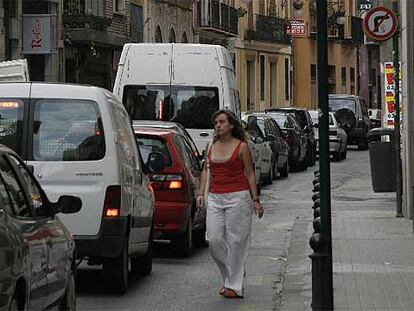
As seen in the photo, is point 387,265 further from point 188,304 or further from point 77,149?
point 77,149

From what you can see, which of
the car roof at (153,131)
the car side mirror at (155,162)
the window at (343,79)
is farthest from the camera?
the window at (343,79)

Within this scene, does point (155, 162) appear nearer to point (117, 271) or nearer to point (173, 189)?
point (173, 189)

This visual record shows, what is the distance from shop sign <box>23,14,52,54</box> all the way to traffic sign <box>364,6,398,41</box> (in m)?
14.7

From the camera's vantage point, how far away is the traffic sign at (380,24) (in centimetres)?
1919

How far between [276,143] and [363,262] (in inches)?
646

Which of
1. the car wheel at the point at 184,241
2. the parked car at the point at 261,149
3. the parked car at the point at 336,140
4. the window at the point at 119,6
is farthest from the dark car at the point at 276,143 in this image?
the car wheel at the point at 184,241

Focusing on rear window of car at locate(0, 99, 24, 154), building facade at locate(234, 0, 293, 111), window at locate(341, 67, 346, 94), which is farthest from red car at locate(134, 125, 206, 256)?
window at locate(341, 67, 346, 94)

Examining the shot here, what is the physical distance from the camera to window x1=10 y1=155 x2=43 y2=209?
341 inches

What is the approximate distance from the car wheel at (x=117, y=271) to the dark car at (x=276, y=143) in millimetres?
17404

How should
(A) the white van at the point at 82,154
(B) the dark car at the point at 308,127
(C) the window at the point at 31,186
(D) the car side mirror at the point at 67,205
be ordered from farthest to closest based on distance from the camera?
(B) the dark car at the point at 308,127
(A) the white van at the point at 82,154
(D) the car side mirror at the point at 67,205
(C) the window at the point at 31,186

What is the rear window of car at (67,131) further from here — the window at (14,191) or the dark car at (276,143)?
the dark car at (276,143)

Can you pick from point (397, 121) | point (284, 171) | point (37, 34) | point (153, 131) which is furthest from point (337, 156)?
point (153, 131)

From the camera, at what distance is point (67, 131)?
11.4 meters

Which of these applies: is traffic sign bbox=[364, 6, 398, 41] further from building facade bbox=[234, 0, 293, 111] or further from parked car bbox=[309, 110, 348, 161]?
building facade bbox=[234, 0, 293, 111]
